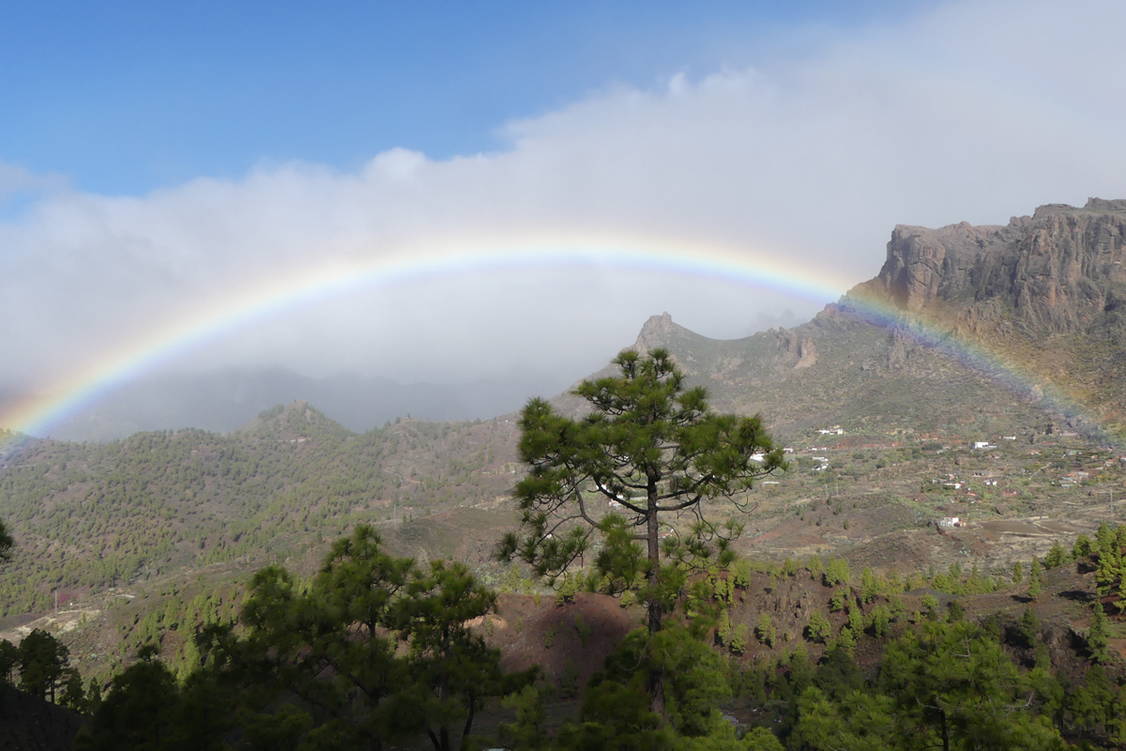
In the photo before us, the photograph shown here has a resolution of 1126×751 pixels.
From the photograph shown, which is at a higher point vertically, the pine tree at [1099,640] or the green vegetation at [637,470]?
the green vegetation at [637,470]

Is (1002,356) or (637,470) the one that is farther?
(1002,356)

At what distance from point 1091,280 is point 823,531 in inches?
4660

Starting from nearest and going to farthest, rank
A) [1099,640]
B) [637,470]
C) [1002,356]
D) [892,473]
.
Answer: [637,470] < [1099,640] < [892,473] < [1002,356]

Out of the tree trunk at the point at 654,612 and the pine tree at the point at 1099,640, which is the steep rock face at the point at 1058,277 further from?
the tree trunk at the point at 654,612

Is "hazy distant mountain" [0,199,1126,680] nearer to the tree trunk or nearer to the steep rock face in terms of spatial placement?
the steep rock face

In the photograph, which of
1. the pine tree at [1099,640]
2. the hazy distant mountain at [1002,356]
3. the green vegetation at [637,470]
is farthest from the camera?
the hazy distant mountain at [1002,356]

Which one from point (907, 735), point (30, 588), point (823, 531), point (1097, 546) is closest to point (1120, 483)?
point (823, 531)

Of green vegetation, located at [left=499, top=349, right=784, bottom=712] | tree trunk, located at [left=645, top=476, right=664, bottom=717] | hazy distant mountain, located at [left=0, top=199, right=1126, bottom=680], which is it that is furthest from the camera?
hazy distant mountain, located at [left=0, top=199, right=1126, bottom=680]

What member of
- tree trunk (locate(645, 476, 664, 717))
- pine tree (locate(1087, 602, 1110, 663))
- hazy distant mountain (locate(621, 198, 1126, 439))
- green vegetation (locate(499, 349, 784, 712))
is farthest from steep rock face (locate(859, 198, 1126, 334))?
tree trunk (locate(645, 476, 664, 717))

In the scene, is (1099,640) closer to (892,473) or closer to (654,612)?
(654,612)

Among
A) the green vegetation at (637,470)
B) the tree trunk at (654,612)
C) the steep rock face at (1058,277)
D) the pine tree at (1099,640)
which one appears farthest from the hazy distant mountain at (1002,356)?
the tree trunk at (654,612)

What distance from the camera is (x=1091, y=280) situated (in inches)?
6137

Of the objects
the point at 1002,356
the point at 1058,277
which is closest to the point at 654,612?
the point at 1002,356

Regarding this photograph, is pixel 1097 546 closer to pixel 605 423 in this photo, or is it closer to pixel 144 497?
pixel 605 423
